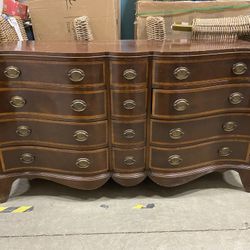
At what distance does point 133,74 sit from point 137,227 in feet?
2.54

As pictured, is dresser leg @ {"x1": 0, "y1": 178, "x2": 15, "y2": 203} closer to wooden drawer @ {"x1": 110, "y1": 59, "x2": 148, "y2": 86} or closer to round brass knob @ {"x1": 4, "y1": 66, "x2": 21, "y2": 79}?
round brass knob @ {"x1": 4, "y1": 66, "x2": 21, "y2": 79}

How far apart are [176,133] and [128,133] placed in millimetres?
246

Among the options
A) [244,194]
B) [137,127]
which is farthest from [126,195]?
[244,194]

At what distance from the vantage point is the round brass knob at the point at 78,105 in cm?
118

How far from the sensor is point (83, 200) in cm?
148

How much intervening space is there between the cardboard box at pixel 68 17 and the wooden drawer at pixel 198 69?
65 centimetres

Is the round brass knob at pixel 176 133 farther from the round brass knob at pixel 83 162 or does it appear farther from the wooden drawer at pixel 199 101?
the round brass knob at pixel 83 162

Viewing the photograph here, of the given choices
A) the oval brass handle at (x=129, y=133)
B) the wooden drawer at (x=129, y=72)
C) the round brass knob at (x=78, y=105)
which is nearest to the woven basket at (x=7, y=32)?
the round brass knob at (x=78, y=105)

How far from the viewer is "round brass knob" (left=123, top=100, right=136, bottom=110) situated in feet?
3.94

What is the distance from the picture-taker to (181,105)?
121 cm

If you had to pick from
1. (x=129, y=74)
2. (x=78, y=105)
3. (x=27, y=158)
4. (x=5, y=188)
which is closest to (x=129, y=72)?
(x=129, y=74)

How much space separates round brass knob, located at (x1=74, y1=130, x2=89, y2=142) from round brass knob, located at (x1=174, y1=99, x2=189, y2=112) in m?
0.46

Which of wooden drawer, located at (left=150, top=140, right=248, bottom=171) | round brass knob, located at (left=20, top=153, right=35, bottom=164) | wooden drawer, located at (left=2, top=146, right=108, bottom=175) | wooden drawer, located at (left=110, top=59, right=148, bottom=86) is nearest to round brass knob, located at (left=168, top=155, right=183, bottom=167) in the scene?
wooden drawer, located at (left=150, top=140, right=248, bottom=171)

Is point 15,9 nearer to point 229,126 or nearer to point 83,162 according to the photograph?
point 83,162
